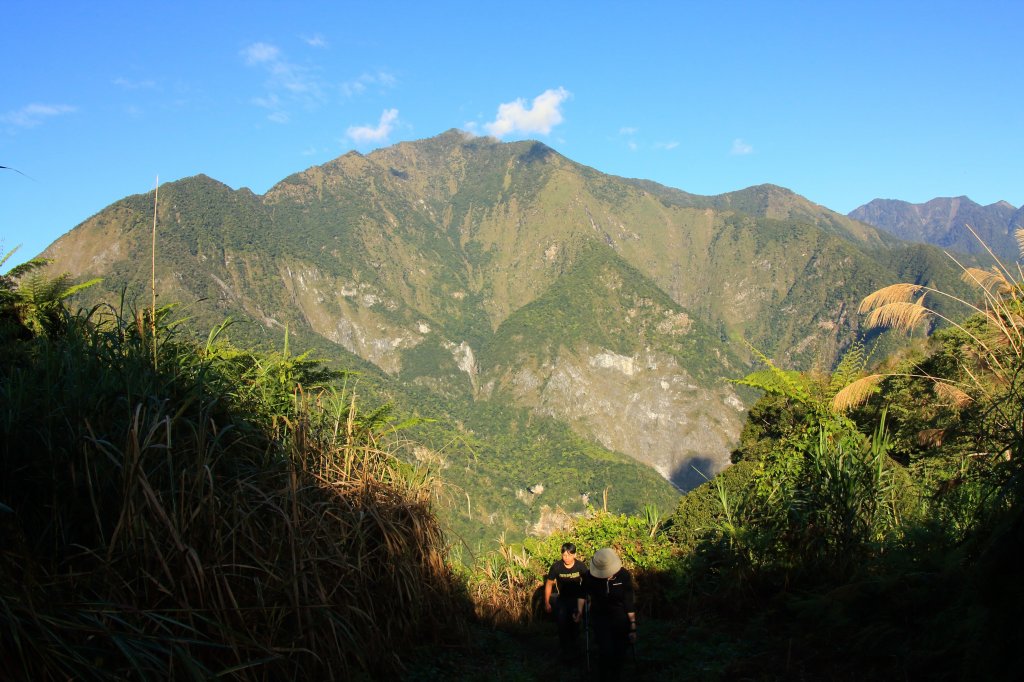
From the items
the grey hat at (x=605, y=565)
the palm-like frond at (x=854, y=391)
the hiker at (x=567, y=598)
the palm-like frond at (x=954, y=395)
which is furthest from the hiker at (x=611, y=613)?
the palm-like frond at (x=854, y=391)

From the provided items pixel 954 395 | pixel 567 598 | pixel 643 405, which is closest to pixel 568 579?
pixel 567 598

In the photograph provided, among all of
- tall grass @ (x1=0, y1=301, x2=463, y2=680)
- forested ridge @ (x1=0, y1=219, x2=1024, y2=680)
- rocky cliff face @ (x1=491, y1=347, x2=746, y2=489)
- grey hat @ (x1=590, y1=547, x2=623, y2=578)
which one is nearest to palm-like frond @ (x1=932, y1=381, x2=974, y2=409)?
forested ridge @ (x1=0, y1=219, x2=1024, y2=680)

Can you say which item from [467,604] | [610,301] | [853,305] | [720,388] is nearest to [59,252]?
[610,301]

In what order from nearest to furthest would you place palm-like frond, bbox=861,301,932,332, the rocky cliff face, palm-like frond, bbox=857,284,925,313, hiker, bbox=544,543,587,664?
palm-like frond, bbox=861,301,932,332, palm-like frond, bbox=857,284,925,313, hiker, bbox=544,543,587,664, the rocky cliff face

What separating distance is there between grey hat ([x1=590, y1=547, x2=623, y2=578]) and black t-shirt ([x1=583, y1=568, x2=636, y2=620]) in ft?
0.14

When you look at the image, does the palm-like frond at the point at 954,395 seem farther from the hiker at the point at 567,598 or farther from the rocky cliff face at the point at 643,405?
the rocky cliff face at the point at 643,405

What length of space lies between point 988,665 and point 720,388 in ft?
548

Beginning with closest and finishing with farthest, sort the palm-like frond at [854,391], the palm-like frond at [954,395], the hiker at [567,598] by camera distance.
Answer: the hiker at [567,598], the palm-like frond at [954,395], the palm-like frond at [854,391]

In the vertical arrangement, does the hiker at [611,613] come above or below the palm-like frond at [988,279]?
below

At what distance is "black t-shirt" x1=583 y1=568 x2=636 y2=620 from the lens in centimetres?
527

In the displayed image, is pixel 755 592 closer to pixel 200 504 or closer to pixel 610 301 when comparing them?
pixel 200 504

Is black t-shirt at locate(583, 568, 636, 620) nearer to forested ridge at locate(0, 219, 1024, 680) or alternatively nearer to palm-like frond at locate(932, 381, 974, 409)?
forested ridge at locate(0, 219, 1024, 680)

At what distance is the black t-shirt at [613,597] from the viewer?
17.3ft

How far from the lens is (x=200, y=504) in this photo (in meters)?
3.42
